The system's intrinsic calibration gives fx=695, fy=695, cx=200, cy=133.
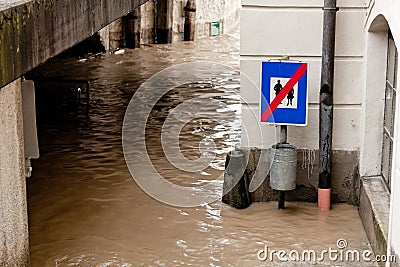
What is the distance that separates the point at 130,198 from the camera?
760 centimetres

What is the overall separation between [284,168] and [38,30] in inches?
152

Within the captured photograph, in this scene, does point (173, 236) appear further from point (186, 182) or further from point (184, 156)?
point (184, 156)

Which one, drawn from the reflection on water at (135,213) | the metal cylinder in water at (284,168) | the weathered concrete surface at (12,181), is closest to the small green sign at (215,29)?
the reflection on water at (135,213)

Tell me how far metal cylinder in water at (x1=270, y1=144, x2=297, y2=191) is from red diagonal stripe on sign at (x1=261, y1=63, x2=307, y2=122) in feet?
1.18

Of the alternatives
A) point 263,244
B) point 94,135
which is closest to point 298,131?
point 263,244

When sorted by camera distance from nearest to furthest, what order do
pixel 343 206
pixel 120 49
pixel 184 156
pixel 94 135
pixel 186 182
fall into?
pixel 343 206 < pixel 186 182 < pixel 184 156 < pixel 94 135 < pixel 120 49

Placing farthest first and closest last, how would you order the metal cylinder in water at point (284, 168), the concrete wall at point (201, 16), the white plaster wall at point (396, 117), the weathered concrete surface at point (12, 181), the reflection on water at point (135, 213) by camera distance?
the concrete wall at point (201, 16) < the metal cylinder in water at point (284, 168) < the reflection on water at point (135, 213) < the weathered concrete surface at point (12, 181) < the white plaster wall at point (396, 117)

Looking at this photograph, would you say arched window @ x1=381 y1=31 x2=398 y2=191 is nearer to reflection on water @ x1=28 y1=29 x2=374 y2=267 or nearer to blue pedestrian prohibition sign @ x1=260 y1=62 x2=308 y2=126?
reflection on water @ x1=28 y1=29 x2=374 y2=267

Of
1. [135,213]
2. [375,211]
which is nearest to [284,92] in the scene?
[375,211]

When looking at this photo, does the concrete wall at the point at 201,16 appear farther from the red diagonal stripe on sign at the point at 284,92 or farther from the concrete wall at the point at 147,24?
the red diagonal stripe on sign at the point at 284,92

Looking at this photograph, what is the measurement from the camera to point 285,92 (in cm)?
688

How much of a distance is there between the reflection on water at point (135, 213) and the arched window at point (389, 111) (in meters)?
0.64

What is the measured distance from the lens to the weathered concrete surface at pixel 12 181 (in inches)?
196

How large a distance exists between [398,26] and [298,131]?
2.43 metres
